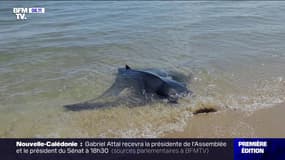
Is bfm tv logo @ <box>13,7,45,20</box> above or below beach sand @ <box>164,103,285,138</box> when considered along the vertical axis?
above

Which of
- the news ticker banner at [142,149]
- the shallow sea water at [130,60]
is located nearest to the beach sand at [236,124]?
the shallow sea water at [130,60]

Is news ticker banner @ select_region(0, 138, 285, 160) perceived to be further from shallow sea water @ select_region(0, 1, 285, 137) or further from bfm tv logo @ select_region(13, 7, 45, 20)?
bfm tv logo @ select_region(13, 7, 45, 20)

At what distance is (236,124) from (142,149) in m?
1.69

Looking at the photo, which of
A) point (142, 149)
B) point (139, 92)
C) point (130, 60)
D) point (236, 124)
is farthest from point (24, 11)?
point (142, 149)

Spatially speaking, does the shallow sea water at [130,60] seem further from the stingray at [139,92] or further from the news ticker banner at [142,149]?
the news ticker banner at [142,149]

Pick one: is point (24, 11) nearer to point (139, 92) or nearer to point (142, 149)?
point (139, 92)

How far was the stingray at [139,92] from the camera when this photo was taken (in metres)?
6.62

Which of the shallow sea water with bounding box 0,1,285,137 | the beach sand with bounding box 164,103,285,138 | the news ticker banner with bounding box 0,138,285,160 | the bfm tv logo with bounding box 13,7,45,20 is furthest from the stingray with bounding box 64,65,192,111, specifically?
the bfm tv logo with bounding box 13,7,45,20

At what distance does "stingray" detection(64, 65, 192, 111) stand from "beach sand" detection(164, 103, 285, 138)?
2.40 ft

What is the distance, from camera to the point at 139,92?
22.6 feet

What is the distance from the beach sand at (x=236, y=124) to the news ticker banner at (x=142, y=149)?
1.33 ft

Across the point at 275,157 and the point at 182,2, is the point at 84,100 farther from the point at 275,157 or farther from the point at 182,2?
the point at 182,2

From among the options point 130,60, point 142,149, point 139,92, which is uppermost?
point 130,60

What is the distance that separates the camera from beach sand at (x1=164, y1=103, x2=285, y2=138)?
18.7 ft
